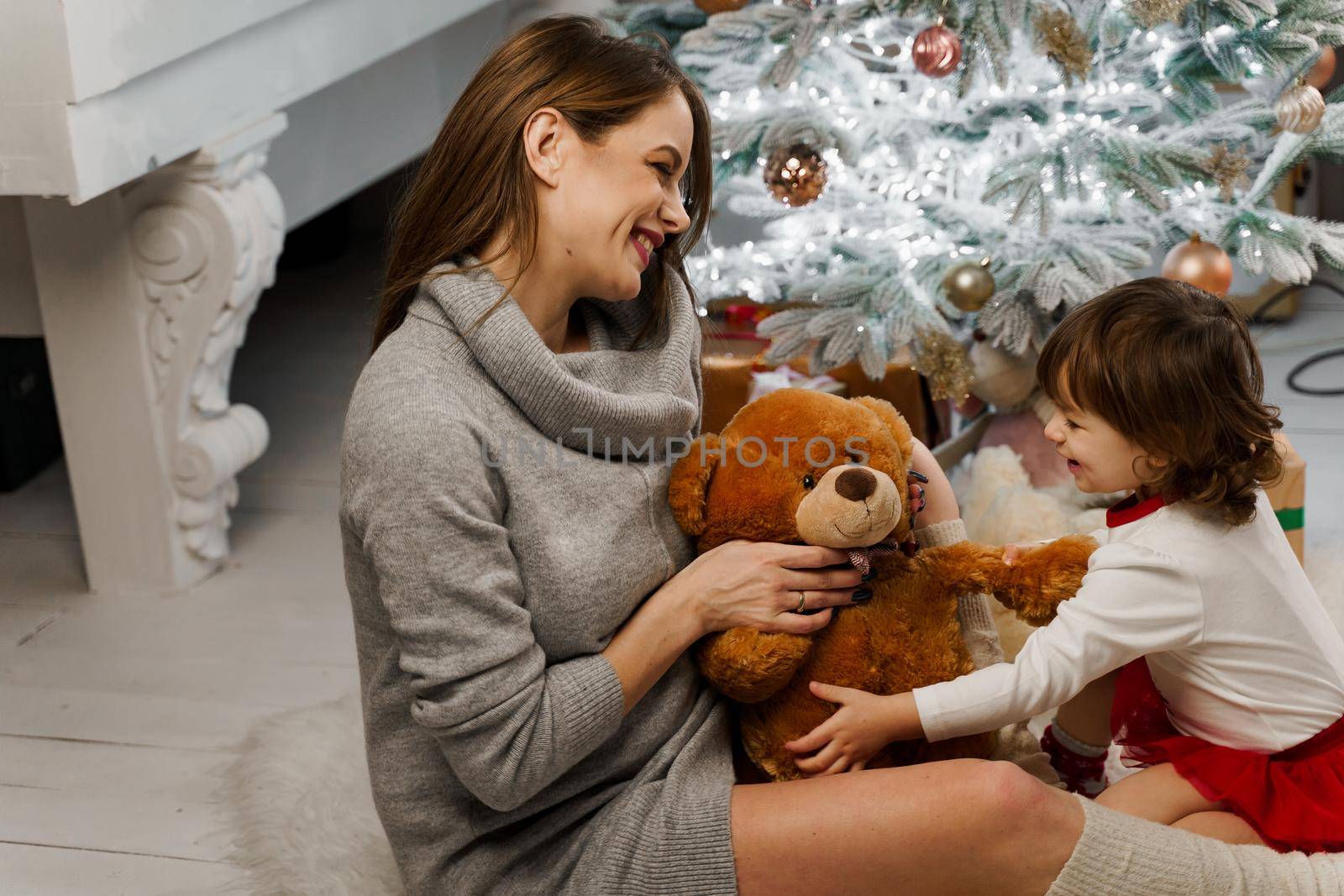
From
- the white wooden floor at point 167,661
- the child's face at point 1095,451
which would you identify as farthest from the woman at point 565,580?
the white wooden floor at point 167,661

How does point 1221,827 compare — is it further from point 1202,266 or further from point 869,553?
point 1202,266

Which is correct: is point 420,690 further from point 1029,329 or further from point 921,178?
point 921,178

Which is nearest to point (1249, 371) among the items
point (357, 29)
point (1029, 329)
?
point (1029, 329)

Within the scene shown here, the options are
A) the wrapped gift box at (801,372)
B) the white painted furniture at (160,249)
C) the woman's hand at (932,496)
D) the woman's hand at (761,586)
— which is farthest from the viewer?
the wrapped gift box at (801,372)

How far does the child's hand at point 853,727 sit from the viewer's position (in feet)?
3.43

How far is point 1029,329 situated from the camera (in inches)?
67.4

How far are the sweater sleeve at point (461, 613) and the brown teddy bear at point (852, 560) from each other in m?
0.16

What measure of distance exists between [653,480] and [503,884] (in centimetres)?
32

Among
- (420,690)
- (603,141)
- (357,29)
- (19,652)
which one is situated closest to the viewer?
(420,690)

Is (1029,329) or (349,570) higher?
(349,570)

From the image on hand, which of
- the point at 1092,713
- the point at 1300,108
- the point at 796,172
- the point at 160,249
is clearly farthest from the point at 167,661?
the point at 1300,108

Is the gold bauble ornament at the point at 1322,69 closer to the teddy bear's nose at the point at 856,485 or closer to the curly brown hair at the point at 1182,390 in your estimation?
the curly brown hair at the point at 1182,390

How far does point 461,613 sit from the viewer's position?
92 centimetres

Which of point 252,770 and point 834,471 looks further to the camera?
point 252,770
